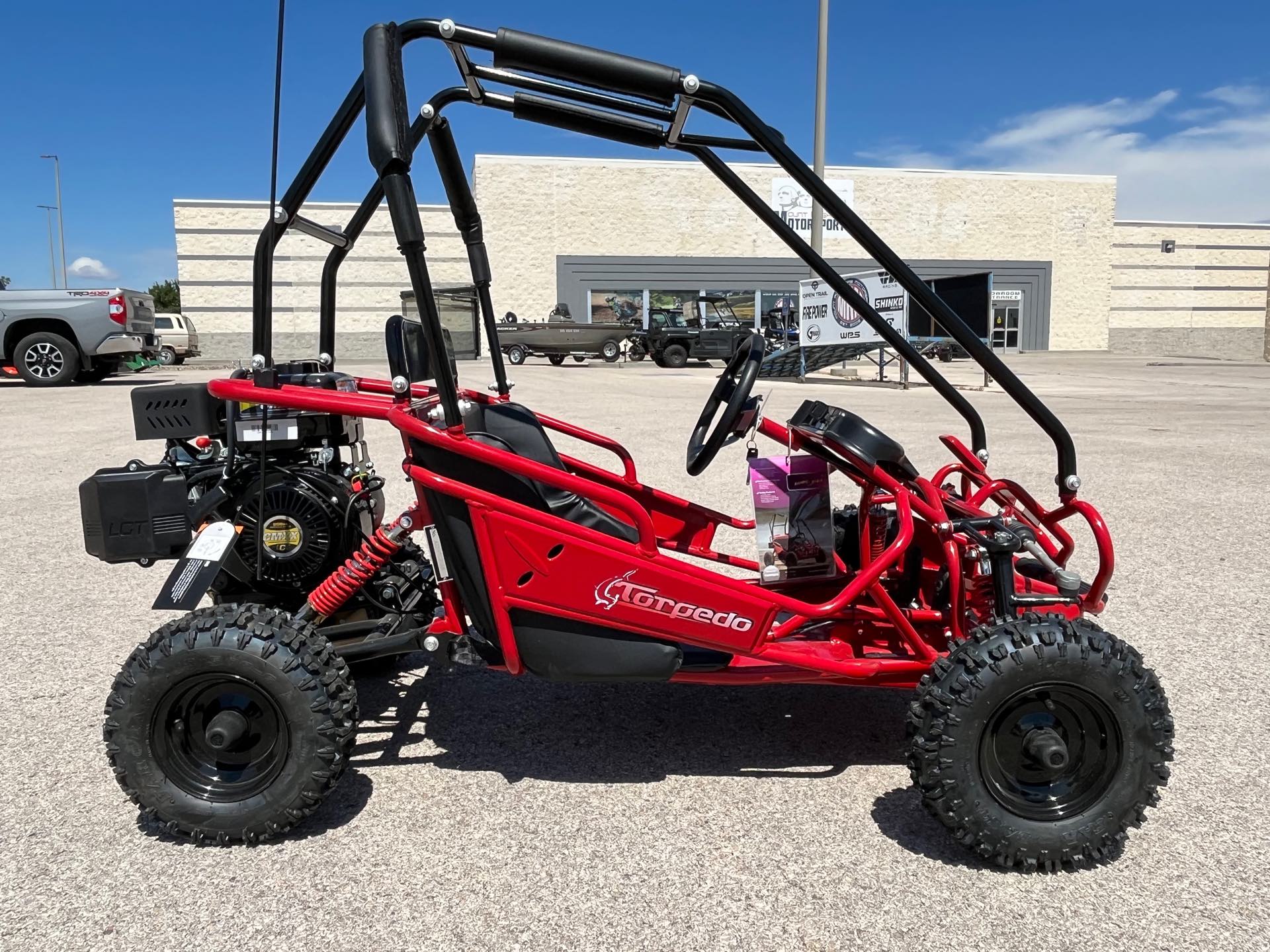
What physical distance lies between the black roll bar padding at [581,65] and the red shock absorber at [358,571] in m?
1.22

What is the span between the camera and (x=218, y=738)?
7.42 feet

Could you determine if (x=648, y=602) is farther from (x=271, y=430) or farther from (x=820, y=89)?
(x=820, y=89)

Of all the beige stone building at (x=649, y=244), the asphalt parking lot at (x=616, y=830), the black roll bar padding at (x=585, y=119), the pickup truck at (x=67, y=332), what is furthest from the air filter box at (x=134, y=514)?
the beige stone building at (x=649, y=244)

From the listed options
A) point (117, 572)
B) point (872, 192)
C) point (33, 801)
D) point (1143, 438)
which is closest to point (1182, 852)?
point (33, 801)

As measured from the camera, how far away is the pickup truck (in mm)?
13211

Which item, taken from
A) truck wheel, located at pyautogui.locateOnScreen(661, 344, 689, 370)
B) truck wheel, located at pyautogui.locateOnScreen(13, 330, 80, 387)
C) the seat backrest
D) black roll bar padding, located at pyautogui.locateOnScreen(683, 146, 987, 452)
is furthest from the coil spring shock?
truck wheel, located at pyautogui.locateOnScreen(661, 344, 689, 370)

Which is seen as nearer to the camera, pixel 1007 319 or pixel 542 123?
pixel 542 123

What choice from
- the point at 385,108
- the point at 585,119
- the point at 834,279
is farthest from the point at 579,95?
the point at 834,279

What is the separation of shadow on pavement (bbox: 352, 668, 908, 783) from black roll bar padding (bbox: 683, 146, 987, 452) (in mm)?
1085

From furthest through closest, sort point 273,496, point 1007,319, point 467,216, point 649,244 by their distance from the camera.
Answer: point 1007,319 → point 649,244 → point 467,216 → point 273,496

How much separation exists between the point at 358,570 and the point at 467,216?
51.6 inches

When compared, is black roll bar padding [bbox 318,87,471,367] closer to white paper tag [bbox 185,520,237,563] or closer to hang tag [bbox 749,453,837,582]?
white paper tag [bbox 185,520,237,563]

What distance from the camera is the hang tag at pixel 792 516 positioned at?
275cm

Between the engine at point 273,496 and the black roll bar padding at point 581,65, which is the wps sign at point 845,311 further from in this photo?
the black roll bar padding at point 581,65
